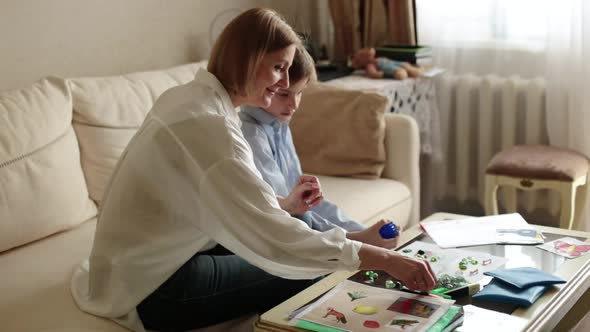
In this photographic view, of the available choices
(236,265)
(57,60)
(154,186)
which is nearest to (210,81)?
(154,186)

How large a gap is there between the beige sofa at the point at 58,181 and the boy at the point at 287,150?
1.01ft

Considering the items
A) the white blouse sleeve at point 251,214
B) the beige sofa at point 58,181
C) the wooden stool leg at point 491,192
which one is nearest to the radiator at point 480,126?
the wooden stool leg at point 491,192

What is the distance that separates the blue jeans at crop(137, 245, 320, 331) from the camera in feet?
5.88

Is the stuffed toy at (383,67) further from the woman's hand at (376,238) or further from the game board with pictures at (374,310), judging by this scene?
the game board with pictures at (374,310)

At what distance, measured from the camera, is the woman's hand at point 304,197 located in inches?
77.2

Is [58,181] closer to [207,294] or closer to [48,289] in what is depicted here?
[48,289]

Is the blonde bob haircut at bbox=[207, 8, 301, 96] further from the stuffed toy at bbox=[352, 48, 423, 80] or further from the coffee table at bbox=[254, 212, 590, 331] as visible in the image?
the stuffed toy at bbox=[352, 48, 423, 80]

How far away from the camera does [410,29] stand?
356 cm

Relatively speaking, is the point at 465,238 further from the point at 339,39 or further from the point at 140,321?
the point at 339,39

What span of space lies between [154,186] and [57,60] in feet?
4.34

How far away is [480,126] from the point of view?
3.49 m

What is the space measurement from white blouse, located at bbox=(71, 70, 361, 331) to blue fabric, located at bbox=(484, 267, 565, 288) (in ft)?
1.19

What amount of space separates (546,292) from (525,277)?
0.18 feet

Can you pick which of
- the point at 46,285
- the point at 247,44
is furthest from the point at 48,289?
the point at 247,44
